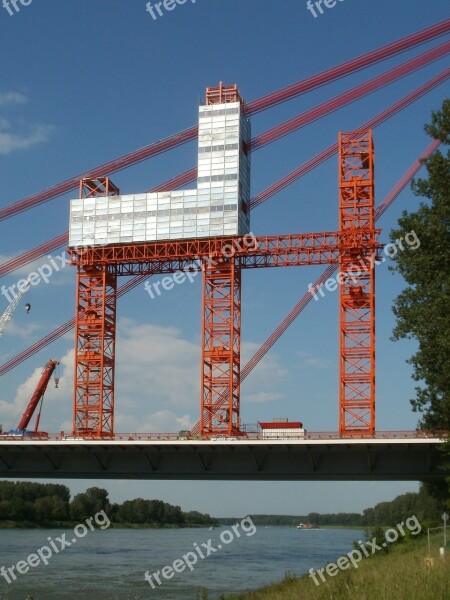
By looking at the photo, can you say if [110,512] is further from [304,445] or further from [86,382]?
[304,445]

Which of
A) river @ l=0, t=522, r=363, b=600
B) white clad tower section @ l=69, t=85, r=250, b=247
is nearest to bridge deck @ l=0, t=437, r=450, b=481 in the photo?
river @ l=0, t=522, r=363, b=600

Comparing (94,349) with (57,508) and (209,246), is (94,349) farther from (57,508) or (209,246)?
(57,508)

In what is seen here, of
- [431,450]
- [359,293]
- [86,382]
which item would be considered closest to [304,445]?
[431,450]

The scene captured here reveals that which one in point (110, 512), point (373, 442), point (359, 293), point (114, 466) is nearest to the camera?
point (373, 442)

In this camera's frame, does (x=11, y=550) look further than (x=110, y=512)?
No

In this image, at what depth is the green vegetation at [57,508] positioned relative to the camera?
457ft

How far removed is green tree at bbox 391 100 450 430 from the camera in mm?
38188

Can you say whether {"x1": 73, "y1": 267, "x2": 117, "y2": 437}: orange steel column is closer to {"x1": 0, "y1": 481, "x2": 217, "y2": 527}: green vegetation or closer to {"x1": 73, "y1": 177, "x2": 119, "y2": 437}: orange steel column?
{"x1": 73, "y1": 177, "x2": 119, "y2": 437}: orange steel column

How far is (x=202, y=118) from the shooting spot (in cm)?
7500

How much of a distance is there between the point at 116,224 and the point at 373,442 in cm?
3400

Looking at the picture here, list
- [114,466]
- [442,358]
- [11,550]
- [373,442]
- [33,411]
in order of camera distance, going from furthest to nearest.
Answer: [33,411] < [11,550] < [114,466] < [373,442] < [442,358]

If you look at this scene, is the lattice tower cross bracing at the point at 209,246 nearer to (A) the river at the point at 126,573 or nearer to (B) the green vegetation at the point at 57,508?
(A) the river at the point at 126,573

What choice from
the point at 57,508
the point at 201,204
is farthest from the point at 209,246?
the point at 57,508

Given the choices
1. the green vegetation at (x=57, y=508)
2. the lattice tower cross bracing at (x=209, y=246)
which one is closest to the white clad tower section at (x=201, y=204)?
the lattice tower cross bracing at (x=209, y=246)
